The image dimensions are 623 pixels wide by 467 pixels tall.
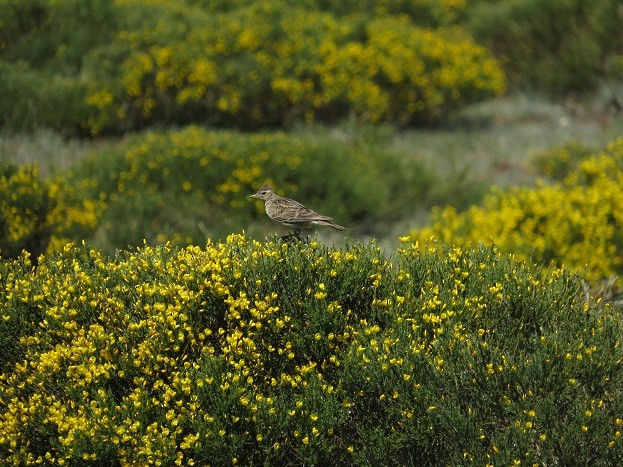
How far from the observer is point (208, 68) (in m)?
15.3

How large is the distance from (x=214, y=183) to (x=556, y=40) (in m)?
Result: 11.3

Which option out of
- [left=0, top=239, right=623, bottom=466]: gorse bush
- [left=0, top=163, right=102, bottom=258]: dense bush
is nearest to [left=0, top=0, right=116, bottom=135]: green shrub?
[left=0, top=163, right=102, bottom=258]: dense bush

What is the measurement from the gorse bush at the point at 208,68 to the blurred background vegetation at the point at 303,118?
1.3 inches

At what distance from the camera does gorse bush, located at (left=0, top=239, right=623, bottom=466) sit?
5.25m

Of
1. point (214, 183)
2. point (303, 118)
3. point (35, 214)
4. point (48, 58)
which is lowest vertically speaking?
point (303, 118)

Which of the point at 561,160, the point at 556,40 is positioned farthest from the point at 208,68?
the point at 556,40

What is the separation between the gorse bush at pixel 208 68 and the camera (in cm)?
1452

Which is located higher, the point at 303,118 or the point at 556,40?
Result: the point at 556,40

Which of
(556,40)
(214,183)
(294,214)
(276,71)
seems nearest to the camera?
(294,214)

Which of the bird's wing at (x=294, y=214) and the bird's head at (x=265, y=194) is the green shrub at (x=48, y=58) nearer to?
the bird's head at (x=265, y=194)

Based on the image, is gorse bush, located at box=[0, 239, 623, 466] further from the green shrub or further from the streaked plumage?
the green shrub

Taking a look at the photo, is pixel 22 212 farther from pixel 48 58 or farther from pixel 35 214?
pixel 48 58

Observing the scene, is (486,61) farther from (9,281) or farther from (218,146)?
(9,281)

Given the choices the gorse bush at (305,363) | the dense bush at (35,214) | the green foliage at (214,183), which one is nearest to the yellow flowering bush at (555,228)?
the green foliage at (214,183)
